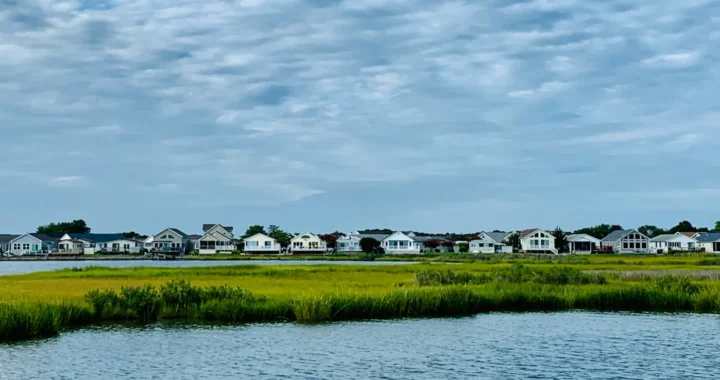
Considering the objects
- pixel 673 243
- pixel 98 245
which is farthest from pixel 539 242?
pixel 98 245

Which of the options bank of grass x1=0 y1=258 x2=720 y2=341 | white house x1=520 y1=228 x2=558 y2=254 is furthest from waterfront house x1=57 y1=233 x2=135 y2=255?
bank of grass x1=0 y1=258 x2=720 y2=341

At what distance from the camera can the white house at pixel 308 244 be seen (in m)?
147

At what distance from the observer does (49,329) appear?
29.3 m

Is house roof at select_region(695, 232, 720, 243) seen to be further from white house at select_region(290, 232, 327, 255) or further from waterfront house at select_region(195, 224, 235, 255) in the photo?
waterfront house at select_region(195, 224, 235, 255)

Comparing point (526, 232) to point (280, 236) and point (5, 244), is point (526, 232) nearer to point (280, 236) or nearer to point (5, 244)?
point (280, 236)

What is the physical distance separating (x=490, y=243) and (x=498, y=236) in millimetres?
3415

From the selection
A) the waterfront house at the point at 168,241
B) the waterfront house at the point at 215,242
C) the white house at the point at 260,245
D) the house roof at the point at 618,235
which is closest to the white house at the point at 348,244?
the white house at the point at 260,245

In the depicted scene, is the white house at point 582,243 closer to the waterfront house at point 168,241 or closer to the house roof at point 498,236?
the house roof at point 498,236

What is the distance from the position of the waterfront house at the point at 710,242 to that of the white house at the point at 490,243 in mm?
37540

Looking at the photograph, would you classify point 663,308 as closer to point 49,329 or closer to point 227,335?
point 227,335

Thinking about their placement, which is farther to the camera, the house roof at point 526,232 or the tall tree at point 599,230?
the tall tree at point 599,230

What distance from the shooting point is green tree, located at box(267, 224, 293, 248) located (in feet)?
558

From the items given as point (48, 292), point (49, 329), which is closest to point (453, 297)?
point (49, 329)

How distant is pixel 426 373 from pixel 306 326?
9916mm
